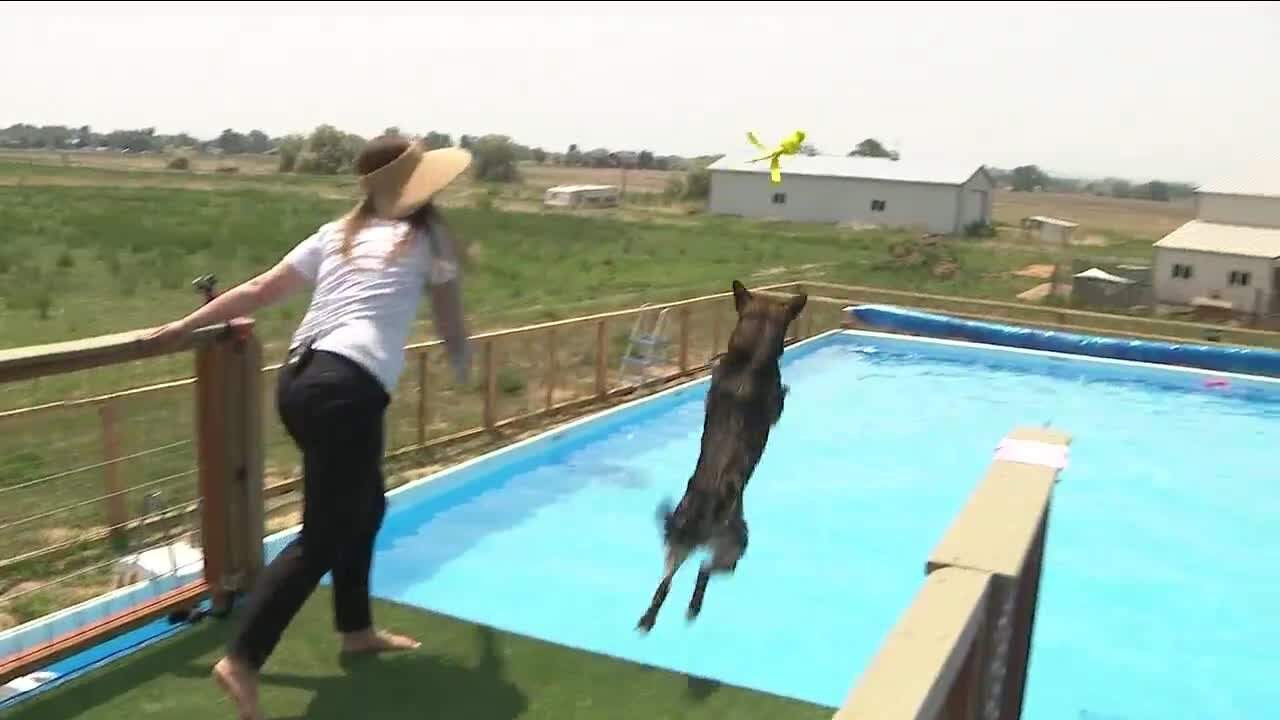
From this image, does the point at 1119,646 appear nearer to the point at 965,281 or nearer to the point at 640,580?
the point at 640,580

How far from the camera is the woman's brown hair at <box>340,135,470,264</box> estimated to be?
9.44 ft

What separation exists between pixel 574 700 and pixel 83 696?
1.31 m

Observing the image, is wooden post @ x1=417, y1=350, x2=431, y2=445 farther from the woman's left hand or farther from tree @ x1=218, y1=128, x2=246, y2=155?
tree @ x1=218, y1=128, x2=246, y2=155

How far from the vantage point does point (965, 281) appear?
70.2 ft

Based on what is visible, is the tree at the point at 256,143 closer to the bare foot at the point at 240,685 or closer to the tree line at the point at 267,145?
the tree line at the point at 267,145

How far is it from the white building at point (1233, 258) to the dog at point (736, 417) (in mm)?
18133

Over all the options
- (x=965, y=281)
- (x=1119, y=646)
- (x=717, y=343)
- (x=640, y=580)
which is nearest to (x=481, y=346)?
(x=640, y=580)

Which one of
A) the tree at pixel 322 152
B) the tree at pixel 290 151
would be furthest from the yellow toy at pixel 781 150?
the tree at pixel 290 151

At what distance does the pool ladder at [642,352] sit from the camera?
9.97 meters

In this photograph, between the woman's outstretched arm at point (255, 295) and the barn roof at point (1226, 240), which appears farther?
the barn roof at point (1226, 240)

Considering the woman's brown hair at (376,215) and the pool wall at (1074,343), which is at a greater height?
the woman's brown hair at (376,215)

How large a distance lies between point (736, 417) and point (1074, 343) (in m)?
11.0

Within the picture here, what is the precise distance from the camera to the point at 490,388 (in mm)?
7766

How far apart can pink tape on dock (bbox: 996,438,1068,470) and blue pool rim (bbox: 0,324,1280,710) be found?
2.21 meters
